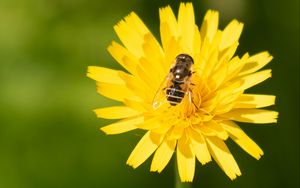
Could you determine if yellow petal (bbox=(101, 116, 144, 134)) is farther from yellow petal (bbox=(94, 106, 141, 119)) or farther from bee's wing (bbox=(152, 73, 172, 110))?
bee's wing (bbox=(152, 73, 172, 110))

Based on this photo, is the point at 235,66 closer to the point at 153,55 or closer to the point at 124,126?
the point at 153,55

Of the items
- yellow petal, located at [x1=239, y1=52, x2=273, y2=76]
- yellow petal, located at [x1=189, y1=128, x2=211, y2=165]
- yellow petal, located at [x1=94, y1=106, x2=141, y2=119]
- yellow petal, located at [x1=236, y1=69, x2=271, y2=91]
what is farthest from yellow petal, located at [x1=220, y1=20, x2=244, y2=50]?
yellow petal, located at [x1=94, y1=106, x2=141, y2=119]

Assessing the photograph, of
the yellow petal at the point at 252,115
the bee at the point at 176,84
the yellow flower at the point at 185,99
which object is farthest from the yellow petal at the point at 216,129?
the bee at the point at 176,84

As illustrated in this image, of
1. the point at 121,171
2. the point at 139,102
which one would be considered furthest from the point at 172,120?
the point at 121,171

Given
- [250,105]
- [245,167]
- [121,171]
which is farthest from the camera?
[245,167]

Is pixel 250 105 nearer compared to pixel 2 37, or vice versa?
pixel 250 105

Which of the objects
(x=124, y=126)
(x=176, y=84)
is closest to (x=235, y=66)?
(x=176, y=84)

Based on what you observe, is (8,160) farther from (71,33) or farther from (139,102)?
(139,102)

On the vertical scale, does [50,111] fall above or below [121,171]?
above
